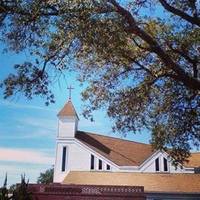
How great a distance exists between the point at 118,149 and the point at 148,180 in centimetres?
1739

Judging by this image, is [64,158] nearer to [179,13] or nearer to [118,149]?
[118,149]

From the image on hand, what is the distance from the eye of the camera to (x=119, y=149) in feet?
207

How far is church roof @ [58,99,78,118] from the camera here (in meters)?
Result: 65.4

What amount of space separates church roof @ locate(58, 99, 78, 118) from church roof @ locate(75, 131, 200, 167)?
295cm

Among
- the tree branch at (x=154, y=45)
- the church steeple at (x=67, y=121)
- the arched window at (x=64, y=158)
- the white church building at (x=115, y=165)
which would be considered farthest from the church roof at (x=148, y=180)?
the tree branch at (x=154, y=45)

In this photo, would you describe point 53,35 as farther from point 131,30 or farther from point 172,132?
point 172,132

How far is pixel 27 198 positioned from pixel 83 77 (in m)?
7.83

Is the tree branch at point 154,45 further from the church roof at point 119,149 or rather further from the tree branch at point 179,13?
the church roof at point 119,149

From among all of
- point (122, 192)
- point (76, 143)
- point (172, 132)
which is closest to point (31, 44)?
point (172, 132)

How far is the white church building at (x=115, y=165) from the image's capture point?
43.8 metres

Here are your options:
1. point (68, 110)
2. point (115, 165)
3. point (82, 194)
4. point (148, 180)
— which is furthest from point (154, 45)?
point (68, 110)

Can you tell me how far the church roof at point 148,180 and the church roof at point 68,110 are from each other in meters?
15.8

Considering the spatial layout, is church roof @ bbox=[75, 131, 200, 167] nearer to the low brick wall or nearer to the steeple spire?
the steeple spire

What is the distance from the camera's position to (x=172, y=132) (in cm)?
2078
